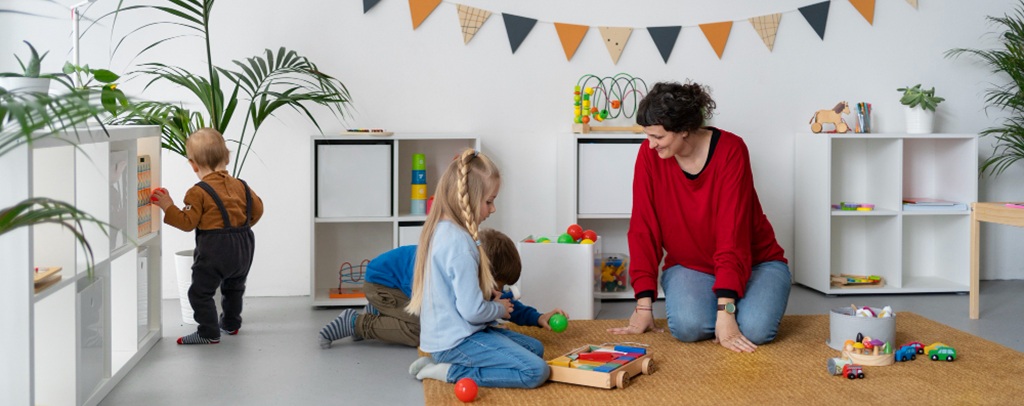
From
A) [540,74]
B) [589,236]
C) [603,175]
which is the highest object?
[540,74]

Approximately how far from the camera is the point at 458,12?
4332mm

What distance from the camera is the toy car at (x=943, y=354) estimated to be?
2.82 m

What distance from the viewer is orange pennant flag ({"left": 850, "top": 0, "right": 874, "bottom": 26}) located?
15.0 ft

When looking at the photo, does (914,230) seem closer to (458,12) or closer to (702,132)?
(702,132)

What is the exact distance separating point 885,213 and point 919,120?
1.61ft

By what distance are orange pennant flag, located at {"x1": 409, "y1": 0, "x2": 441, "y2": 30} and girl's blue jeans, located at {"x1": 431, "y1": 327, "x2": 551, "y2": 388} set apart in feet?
6.79

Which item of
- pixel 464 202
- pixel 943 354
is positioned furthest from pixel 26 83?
pixel 943 354

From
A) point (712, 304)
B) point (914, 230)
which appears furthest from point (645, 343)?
point (914, 230)

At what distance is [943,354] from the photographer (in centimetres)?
282

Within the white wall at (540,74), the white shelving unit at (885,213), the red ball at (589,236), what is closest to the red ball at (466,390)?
the red ball at (589,236)

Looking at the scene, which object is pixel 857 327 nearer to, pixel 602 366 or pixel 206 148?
pixel 602 366

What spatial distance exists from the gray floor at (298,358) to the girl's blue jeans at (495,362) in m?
0.15

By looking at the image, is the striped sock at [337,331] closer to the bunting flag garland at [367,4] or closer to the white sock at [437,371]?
the white sock at [437,371]

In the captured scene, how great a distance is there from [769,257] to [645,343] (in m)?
0.54
